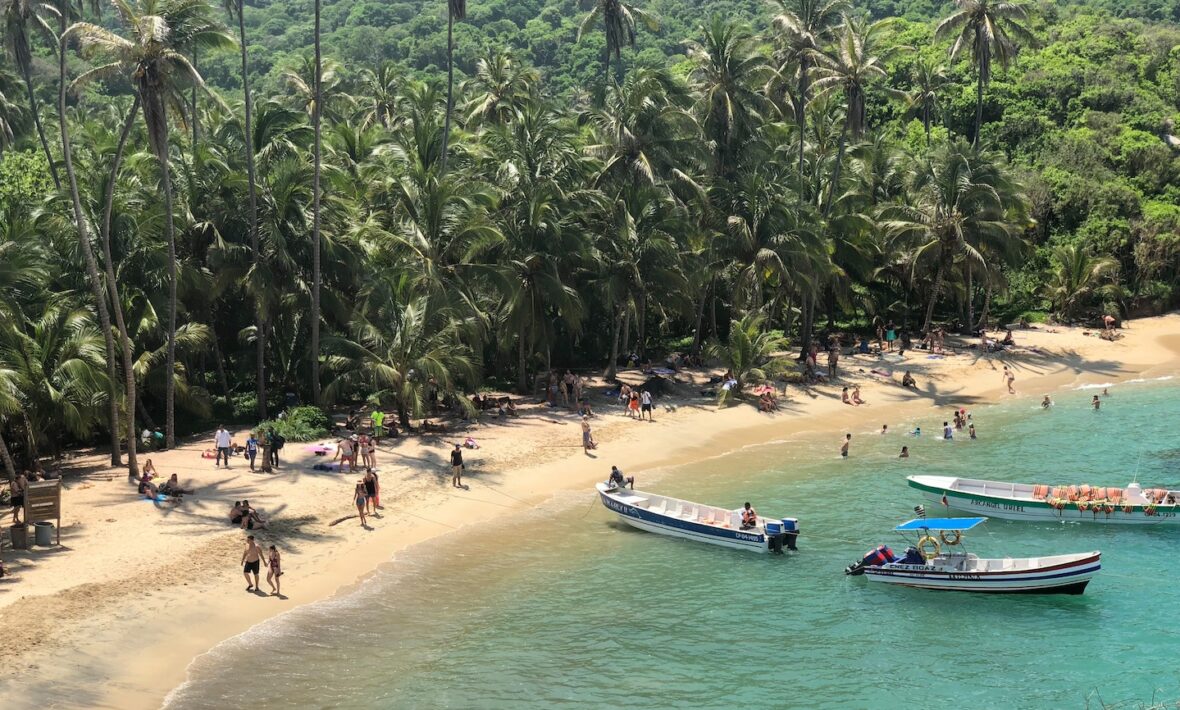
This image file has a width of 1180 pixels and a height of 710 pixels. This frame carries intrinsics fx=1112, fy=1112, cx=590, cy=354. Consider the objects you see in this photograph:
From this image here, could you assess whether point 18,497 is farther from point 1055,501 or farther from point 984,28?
point 984,28

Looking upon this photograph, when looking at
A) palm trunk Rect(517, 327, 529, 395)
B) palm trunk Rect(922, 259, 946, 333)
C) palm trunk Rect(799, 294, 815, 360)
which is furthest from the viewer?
palm trunk Rect(922, 259, 946, 333)

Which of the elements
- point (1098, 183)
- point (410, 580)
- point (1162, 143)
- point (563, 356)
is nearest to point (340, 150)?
point (563, 356)

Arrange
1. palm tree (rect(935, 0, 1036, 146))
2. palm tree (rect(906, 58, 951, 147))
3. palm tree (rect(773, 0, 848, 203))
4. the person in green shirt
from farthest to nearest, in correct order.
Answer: palm tree (rect(906, 58, 951, 147)) < palm tree (rect(935, 0, 1036, 146)) < palm tree (rect(773, 0, 848, 203)) < the person in green shirt

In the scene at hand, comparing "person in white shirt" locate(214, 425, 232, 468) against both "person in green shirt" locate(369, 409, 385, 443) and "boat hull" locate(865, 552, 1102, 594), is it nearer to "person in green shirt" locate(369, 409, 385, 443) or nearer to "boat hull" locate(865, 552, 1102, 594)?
"person in green shirt" locate(369, 409, 385, 443)

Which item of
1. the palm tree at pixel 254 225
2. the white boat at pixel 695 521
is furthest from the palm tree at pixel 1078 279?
the palm tree at pixel 254 225

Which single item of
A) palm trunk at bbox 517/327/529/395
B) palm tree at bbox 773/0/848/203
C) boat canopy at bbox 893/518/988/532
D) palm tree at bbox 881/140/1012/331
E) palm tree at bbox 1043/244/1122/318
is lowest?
boat canopy at bbox 893/518/988/532

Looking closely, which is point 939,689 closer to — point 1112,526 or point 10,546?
point 1112,526

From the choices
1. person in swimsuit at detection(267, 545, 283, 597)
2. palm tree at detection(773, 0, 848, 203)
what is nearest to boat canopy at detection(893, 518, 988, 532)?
person in swimsuit at detection(267, 545, 283, 597)

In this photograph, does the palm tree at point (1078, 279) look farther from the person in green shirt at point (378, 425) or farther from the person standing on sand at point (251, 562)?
the person standing on sand at point (251, 562)
